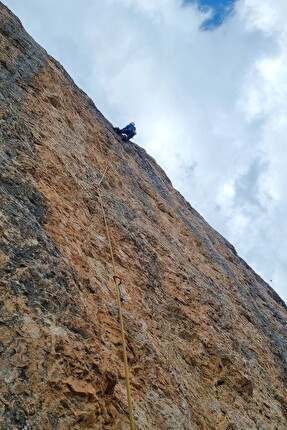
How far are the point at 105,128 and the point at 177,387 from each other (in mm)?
9580

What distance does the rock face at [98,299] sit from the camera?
344 cm

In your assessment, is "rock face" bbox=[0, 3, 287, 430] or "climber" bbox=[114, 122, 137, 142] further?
"climber" bbox=[114, 122, 137, 142]

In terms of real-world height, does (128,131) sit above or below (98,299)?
above

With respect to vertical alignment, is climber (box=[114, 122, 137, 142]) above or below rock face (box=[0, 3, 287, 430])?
above

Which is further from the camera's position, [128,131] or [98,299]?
[128,131]

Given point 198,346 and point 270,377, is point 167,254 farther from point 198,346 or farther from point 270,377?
point 270,377

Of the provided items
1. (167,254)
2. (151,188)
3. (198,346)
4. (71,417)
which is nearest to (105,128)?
(151,188)

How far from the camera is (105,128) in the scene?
1270 centimetres

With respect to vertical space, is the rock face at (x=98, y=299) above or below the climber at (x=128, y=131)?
below

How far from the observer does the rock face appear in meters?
3.44

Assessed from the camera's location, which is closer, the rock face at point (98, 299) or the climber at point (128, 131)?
the rock face at point (98, 299)

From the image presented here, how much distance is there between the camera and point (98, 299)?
4988 millimetres

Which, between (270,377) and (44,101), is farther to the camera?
(44,101)

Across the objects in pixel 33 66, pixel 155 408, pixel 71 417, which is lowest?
pixel 71 417
